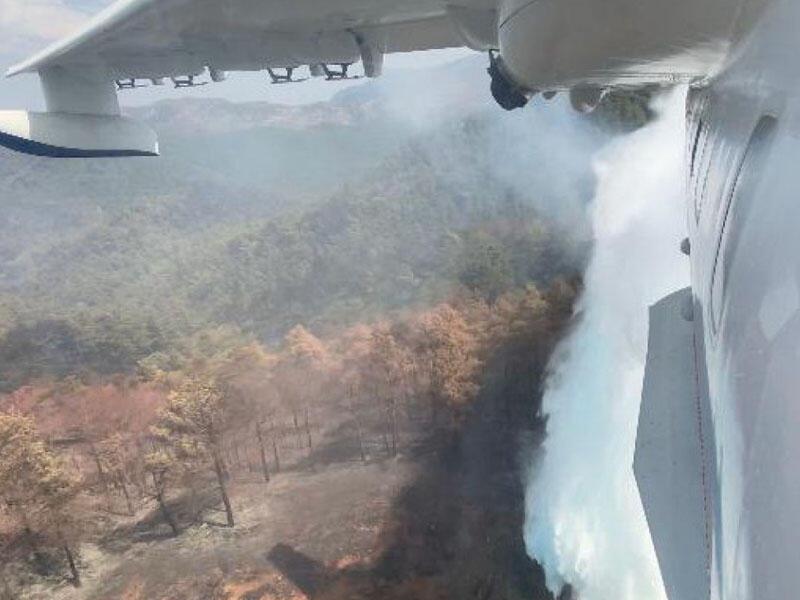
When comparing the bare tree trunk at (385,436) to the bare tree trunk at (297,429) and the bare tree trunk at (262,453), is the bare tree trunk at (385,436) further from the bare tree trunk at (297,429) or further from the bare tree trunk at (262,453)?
the bare tree trunk at (262,453)

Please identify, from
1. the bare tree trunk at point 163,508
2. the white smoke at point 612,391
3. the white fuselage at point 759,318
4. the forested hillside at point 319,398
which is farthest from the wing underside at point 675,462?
the bare tree trunk at point 163,508

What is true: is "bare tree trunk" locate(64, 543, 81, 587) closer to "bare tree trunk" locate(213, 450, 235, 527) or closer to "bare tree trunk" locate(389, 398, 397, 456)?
"bare tree trunk" locate(213, 450, 235, 527)

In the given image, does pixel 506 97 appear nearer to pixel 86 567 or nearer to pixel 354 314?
pixel 86 567

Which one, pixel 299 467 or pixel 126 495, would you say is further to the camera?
pixel 299 467

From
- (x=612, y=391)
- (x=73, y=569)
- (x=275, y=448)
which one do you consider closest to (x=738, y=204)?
(x=612, y=391)

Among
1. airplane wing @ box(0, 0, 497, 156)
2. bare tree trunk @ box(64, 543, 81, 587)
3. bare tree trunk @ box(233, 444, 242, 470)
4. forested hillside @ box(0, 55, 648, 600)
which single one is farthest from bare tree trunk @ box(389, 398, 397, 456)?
airplane wing @ box(0, 0, 497, 156)

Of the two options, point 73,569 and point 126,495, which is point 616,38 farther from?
point 126,495
